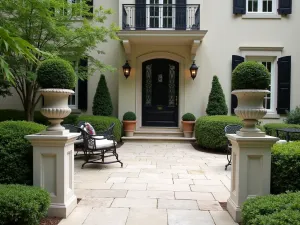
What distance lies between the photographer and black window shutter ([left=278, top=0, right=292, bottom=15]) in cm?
1091

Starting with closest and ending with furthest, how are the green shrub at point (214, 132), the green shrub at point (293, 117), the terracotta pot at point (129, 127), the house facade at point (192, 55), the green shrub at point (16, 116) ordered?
the green shrub at point (214, 132) < the green shrub at point (293, 117) < the green shrub at point (16, 116) < the terracotta pot at point (129, 127) < the house facade at point (192, 55)

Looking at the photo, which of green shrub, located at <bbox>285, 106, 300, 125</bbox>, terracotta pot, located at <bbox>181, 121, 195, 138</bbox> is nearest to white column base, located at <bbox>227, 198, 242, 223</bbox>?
terracotta pot, located at <bbox>181, 121, 195, 138</bbox>

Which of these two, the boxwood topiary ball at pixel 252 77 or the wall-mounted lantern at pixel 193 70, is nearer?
the boxwood topiary ball at pixel 252 77

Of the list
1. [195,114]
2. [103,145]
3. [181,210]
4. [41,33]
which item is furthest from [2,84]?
[181,210]

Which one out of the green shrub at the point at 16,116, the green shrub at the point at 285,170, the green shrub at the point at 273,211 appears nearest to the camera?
the green shrub at the point at 273,211

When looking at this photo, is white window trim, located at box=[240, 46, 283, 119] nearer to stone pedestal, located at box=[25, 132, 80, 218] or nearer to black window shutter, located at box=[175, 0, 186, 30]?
black window shutter, located at box=[175, 0, 186, 30]

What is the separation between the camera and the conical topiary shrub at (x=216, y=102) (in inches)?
420

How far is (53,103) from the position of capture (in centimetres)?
362

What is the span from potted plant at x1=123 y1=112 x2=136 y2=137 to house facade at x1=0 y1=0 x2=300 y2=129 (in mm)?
451

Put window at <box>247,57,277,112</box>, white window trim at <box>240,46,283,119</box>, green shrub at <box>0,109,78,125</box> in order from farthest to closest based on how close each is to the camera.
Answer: window at <box>247,57,277,112</box> < white window trim at <box>240,46,283,119</box> < green shrub at <box>0,109,78,125</box>

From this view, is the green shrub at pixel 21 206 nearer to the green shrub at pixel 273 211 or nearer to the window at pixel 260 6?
the green shrub at pixel 273 211

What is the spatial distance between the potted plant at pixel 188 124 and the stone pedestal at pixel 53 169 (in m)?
7.44

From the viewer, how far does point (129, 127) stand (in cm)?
1088

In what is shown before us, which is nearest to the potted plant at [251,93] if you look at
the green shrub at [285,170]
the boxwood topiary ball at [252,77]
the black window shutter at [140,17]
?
the boxwood topiary ball at [252,77]
